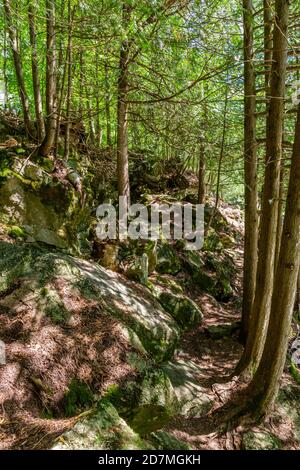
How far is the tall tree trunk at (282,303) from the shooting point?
4109 mm

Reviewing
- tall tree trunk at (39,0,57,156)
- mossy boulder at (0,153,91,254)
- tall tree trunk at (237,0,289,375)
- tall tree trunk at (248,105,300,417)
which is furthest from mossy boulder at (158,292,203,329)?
tall tree trunk at (39,0,57,156)

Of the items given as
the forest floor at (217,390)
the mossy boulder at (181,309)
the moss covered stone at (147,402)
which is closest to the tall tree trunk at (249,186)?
the forest floor at (217,390)

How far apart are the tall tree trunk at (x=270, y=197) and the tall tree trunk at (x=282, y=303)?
1.51 ft

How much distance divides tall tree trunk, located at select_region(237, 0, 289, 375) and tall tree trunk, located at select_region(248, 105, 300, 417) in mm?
460

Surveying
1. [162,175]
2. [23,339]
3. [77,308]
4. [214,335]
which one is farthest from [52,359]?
[162,175]

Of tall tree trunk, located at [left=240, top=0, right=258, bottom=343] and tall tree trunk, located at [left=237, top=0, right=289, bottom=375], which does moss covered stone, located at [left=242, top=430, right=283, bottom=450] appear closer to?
tall tree trunk, located at [left=237, top=0, right=289, bottom=375]

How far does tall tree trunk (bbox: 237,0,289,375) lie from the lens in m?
4.50

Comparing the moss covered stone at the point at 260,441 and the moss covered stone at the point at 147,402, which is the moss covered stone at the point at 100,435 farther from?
the moss covered stone at the point at 260,441

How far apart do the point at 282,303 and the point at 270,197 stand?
1.70 meters

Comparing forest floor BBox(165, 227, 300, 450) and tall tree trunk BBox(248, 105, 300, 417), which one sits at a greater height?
tall tree trunk BBox(248, 105, 300, 417)

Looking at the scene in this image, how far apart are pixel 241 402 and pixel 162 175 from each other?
373 inches

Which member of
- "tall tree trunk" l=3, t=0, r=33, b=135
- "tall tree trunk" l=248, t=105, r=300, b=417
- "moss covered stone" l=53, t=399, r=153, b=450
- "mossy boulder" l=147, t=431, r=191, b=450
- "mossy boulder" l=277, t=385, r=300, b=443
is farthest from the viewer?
"tall tree trunk" l=3, t=0, r=33, b=135

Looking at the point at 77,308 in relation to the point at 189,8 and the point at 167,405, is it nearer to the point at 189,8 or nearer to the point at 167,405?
the point at 167,405
